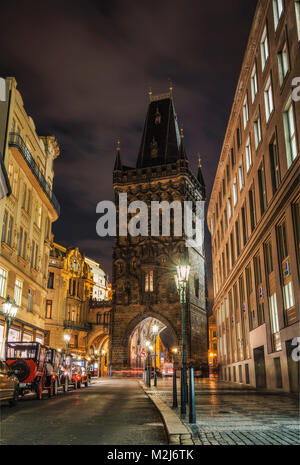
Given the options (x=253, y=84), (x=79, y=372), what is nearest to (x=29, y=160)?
(x=79, y=372)

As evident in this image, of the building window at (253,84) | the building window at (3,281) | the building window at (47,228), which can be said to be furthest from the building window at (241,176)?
the building window at (3,281)

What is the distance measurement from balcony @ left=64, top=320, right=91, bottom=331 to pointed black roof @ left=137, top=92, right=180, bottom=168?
26673 mm

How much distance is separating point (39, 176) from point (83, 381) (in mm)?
16270

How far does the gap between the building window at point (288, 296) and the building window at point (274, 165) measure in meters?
5.71

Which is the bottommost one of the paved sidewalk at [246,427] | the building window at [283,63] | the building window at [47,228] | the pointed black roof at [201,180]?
the paved sidewalk at [246,427]

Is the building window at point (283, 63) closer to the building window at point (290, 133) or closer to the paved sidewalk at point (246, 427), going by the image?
the building window at point (290, 133)

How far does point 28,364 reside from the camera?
61.8 feet

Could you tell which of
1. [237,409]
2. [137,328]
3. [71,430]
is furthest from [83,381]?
[137,328]

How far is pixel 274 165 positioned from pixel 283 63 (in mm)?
5553

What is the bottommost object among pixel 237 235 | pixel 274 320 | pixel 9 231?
pixel 274 320

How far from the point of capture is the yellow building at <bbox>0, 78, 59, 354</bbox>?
93.5ft

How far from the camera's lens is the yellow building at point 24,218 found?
1121 inches

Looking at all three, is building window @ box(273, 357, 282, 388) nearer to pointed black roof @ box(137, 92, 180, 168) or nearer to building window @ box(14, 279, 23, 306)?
building window @ box(14, 279, 23, 306)

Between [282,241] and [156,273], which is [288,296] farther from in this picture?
[156,273]
